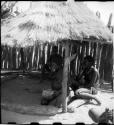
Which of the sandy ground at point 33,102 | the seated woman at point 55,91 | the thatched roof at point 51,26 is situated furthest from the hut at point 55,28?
the seated woman at point 55,91

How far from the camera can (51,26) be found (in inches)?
278

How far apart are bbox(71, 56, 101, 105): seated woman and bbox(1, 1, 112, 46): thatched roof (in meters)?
1.00

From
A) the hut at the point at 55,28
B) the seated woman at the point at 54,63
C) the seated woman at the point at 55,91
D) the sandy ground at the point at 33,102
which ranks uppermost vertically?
the hut at the point at 55,28

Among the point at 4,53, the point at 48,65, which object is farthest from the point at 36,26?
the point at 4,53

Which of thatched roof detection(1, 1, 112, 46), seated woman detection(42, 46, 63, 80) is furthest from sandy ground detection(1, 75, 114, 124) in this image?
thatched roof detection(1, 1, 112, 46)

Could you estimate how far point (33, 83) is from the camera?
10.6 metres

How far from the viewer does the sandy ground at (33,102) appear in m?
6.89

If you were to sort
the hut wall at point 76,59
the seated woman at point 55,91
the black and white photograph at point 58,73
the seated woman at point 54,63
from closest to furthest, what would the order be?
A: the black and white photograph at point 58,73 → the seated woman at point 55,91 → the seated woman at point 54,63 → the hut wall at point 76,59

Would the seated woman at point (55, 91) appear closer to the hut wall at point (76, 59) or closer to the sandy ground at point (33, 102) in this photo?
the sandy ground at point (33, 102)

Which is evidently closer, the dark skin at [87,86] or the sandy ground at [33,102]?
the sandy ground at [33,102]

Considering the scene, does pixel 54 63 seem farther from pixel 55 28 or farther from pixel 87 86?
pixel 55 28

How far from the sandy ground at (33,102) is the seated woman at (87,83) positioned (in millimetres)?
191

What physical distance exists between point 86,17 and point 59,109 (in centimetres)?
249

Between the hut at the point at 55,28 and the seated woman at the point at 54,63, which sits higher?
the hut at the point at 55,28
